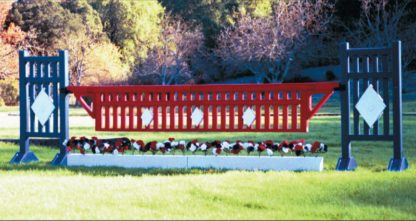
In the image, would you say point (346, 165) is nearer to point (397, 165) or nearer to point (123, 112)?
point (397, 165)

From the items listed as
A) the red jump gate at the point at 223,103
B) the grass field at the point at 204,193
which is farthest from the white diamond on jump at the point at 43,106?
the grass field at the point at 204,193

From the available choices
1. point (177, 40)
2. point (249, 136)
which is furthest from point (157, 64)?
point (249, 136)

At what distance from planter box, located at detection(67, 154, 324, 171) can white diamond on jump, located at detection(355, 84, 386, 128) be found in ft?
2.53

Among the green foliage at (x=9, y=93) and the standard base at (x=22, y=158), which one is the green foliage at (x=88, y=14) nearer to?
the green foliage at (x=9, y=93)

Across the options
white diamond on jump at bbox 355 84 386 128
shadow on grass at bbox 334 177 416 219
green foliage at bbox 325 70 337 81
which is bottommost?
shadow on grass at bbox 334 177 416 219

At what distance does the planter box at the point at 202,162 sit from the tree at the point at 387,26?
25.0 m

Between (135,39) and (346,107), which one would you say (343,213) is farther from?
(135,39)

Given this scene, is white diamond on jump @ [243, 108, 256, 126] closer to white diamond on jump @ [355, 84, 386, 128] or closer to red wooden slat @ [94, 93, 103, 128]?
white diamond on jump @ [355, 84, 386, 128]

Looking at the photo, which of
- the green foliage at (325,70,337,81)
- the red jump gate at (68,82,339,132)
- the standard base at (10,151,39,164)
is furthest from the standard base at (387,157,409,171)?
the green foliage at (325,70,337,81)

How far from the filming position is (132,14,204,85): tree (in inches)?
1642

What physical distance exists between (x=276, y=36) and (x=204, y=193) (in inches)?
1192

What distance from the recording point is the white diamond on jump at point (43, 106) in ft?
31.3

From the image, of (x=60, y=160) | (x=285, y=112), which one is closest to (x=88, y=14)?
(x=60, y=160)

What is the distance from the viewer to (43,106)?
9586 millimetres
